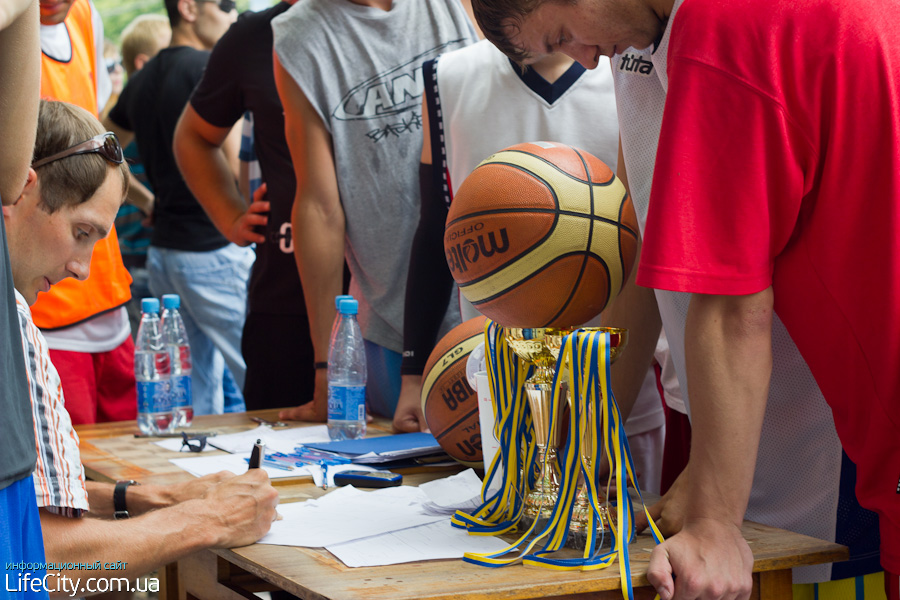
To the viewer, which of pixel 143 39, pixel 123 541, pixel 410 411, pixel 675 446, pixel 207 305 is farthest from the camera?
pixel 143 39

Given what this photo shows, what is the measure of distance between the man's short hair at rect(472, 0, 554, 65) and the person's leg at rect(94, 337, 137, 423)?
229 centimetres

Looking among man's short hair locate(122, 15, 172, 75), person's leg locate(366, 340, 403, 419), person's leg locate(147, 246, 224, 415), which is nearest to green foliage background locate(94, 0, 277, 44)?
man's short hair locate(122, 15, 172, 75)

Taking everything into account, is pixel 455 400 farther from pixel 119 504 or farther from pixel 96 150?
pixel 96 150

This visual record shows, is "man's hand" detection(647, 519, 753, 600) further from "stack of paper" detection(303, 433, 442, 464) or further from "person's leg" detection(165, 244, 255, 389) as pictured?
"person's leg" detection(165, 244, 255, 389)

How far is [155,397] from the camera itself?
2689 millimetres

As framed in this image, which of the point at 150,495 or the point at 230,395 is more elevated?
the point at 150,495

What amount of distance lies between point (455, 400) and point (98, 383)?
6.14ft

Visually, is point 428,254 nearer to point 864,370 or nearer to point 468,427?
point 468,427

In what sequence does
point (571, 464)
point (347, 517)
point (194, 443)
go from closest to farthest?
point (571, 464)
point (347, 517)
point (194, 443)

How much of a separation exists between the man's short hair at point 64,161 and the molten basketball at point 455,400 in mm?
825

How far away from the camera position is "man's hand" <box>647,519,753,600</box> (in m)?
1.33

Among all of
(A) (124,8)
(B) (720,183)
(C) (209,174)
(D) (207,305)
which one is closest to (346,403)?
(B) (720,183)

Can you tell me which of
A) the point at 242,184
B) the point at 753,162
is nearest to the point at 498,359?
the point at 753,162

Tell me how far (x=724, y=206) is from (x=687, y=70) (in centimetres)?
20
